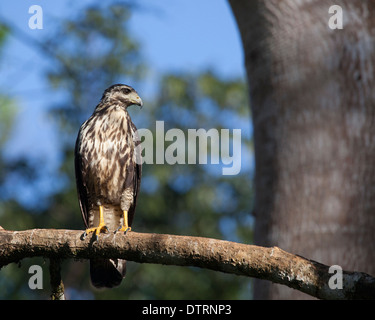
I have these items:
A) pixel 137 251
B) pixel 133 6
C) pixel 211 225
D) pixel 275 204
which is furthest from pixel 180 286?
pixel 137 251

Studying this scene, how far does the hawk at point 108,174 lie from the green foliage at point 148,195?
21.1 ft

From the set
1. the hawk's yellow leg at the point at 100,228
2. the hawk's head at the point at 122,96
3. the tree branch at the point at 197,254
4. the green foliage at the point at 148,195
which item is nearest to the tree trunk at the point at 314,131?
the tree branch at the point at 197,254

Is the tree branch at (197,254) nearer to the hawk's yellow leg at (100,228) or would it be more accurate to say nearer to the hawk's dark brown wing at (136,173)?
the hawk's yellow leg at (100,228)

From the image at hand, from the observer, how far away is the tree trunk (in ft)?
12.2

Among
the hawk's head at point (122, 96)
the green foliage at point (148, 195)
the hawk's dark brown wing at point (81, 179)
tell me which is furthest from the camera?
the green foliage at point (148, 195)

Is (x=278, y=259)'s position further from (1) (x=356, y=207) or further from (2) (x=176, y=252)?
(1) (x=356, y=207)

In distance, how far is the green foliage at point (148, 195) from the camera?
38.2 ft

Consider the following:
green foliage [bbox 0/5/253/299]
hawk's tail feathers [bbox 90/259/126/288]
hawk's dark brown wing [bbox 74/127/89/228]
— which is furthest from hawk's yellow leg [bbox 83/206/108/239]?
green foliage [bbox 0/5/253/299]

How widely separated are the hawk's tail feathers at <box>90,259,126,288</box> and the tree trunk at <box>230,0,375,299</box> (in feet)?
4.22

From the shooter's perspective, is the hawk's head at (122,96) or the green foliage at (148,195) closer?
the hawk's head at (122,96)

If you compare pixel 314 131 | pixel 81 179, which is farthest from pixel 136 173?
pixel 314 131

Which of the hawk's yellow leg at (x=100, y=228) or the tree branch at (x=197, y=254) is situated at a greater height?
the hawk's yellow leg at (x=100, y=228)

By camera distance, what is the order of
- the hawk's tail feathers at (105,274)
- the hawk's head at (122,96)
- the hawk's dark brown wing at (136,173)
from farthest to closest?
1. the hawk's head at (122,96)
2. the hawk's dark brown wing at (136,173)
3. the hawk's tail feathers at (105,274)
